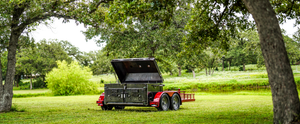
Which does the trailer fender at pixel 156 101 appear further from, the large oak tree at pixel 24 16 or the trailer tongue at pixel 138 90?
the large oak tree at pixel 24 16

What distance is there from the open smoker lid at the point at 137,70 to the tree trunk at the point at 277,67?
6556 millimetres

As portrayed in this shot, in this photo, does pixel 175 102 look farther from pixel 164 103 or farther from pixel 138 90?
pixel 138 90

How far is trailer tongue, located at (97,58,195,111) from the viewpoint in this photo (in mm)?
11289

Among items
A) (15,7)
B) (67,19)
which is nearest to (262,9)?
(67,19)

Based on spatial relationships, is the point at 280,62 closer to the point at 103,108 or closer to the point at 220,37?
the point at 220,37

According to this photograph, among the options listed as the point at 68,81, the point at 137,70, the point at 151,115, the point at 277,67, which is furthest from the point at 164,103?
the point at 68,81

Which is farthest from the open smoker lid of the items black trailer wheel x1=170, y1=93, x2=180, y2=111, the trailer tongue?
black trailer wheel x1=170, y1=93, x2=180, y2=111

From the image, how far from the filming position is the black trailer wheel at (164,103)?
37.7 ft

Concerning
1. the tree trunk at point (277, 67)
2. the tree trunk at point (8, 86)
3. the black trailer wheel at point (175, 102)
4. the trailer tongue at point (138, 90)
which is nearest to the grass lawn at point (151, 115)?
the black trailer wheel at point (175, 102)

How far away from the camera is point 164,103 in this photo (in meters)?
11.9

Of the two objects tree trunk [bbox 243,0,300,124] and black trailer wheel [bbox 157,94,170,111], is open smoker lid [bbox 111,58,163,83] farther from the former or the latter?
tree trunk [bbox 243,0,300,124]

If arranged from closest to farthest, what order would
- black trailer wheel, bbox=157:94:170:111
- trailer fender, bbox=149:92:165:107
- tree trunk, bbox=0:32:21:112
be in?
trailer fender, bbox=149:92:165:107
black trailer wheel, bbox=157:94:170:111
tree trunk, bbox=0:32:21:112

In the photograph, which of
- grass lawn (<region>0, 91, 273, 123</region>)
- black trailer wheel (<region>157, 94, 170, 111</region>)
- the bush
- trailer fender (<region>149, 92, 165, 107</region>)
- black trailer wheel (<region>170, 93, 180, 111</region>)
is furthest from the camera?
the bush

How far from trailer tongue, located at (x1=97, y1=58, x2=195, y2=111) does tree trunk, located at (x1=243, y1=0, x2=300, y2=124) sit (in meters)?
5.87
